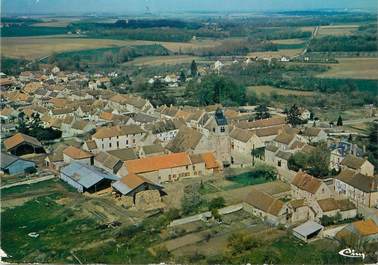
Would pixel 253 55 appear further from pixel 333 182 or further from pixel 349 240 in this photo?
pixel 349 240

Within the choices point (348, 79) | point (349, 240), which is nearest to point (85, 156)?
point (349, 240)

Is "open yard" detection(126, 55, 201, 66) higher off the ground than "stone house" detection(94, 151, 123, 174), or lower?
lower

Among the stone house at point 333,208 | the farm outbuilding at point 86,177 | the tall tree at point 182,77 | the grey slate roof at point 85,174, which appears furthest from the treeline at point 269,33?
the stone house at point 333,208

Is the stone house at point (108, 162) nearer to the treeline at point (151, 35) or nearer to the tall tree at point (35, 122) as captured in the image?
the tall tree at point (35, 122)

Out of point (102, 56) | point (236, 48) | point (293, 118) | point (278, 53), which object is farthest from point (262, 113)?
point (102, 56)

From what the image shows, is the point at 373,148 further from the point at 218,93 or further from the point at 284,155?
the point at 218,93

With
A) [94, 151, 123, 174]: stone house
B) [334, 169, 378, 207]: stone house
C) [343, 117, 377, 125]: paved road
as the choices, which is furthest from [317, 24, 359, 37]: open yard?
[94, 151, 123, 174]: stone house

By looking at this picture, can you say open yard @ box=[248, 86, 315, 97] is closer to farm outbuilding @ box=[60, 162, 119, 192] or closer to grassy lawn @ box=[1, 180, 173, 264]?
farm outbuilding @ box=[60, 162, 119, 192]
